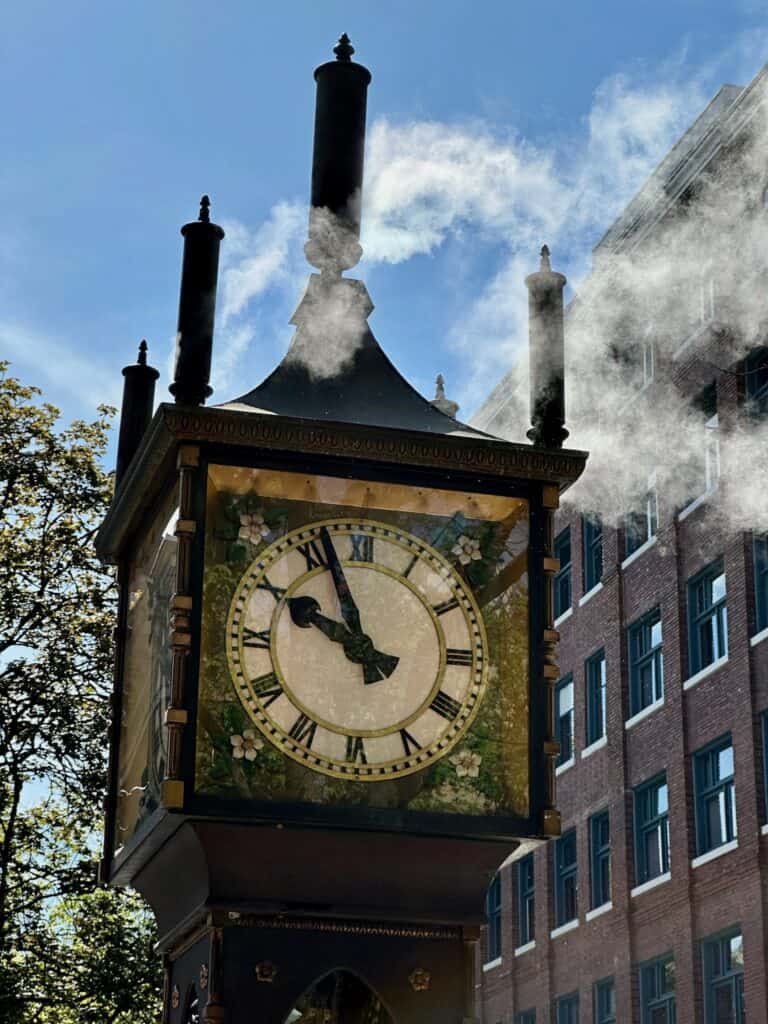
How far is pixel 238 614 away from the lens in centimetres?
683

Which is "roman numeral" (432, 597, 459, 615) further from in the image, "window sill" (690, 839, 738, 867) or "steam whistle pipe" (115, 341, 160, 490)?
"window sill" (690, 839, 738, 867)

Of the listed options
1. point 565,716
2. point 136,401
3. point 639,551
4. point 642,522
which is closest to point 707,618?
point 639,551

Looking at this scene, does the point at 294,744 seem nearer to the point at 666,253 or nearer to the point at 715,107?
the point at 715,107

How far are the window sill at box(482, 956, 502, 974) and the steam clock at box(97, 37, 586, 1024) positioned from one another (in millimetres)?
33015

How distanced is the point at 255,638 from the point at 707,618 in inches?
988

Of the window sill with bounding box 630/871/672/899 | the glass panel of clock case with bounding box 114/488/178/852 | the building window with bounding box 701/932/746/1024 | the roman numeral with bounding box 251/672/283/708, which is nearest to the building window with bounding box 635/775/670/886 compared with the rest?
the window sill with bounding box 630/871/672/899

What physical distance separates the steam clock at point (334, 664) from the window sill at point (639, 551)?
26.2 m

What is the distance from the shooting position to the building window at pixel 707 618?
3068 cm

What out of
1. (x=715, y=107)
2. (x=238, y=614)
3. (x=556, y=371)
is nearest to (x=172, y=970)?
(x=238, y=614)

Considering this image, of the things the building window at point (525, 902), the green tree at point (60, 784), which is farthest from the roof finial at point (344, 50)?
the building window at point (525, 902)

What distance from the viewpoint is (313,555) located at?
23.0 ft

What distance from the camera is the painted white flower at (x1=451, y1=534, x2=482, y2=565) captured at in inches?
282

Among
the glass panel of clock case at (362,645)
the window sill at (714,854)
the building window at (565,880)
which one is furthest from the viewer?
the building window at (565,880)

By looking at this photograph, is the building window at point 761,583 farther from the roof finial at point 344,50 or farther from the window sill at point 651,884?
the roof finial at point 344,50
